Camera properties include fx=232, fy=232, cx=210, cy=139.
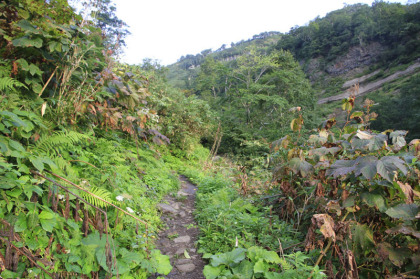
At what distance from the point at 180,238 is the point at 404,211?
2533mm

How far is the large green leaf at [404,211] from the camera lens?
1801 mm

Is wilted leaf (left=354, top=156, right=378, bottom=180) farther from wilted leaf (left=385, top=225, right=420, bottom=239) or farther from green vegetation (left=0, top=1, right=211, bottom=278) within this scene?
green vegetation (left=0, top=1, right=211, bottom=278)

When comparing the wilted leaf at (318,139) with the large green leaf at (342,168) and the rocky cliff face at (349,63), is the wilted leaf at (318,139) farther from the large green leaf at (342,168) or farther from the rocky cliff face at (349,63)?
the rocky cliff face at (349,63)

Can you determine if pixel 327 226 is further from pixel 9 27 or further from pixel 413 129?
pixel 413 129

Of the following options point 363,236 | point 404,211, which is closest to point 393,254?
point 363,236

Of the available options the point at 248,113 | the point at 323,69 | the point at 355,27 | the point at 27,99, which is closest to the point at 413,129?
the point at 248,113

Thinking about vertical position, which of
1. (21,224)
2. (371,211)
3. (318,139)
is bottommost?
(371,211)

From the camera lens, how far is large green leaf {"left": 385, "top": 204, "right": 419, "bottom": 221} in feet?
5.91

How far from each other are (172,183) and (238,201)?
1830 millimetres

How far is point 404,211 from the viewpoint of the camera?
72.5 inches

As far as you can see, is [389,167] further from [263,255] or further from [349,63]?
[349,63]

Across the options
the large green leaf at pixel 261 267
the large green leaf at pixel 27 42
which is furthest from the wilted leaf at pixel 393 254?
the large green leaf at pixel 27 42

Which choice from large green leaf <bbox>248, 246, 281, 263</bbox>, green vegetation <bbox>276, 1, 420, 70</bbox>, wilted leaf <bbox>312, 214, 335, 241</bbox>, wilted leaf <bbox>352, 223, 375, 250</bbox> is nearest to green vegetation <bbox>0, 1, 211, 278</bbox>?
large green leaf <bbox>248, 246, 281, 263</bbox>

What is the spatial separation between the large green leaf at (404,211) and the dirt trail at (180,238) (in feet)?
6.10
